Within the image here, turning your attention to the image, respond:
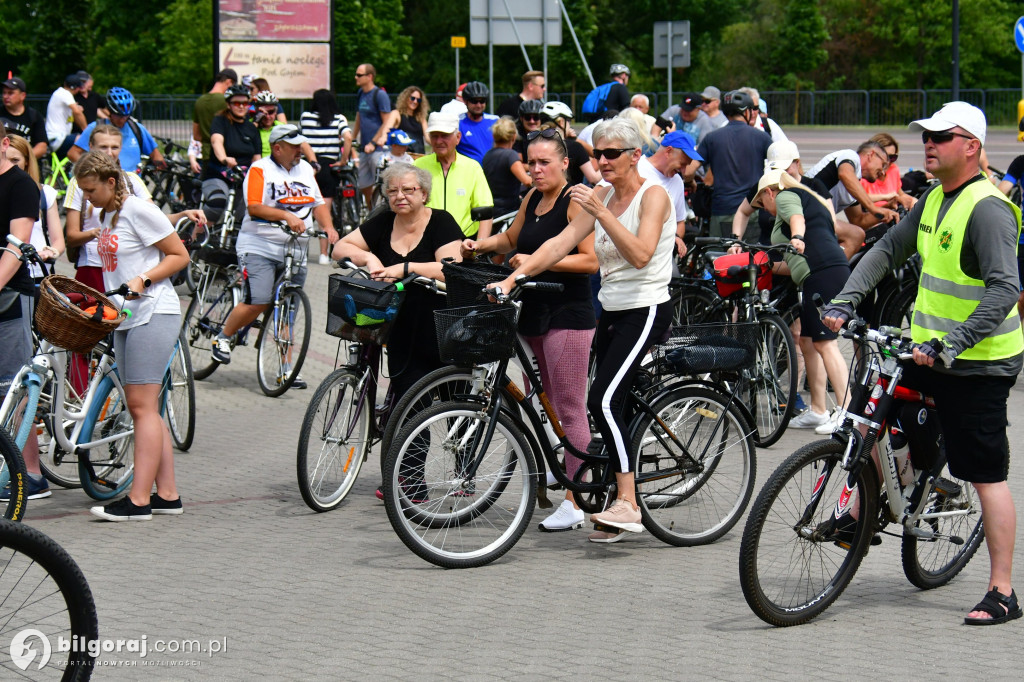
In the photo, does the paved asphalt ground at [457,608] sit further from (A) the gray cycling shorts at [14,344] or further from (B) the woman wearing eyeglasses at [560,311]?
(A) the gray cycling shorts at [14,344]

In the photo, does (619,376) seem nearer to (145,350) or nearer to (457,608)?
(457,608)

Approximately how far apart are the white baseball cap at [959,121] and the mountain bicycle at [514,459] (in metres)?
1.68

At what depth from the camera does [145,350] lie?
668cm

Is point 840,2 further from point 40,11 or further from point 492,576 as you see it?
point 492,576

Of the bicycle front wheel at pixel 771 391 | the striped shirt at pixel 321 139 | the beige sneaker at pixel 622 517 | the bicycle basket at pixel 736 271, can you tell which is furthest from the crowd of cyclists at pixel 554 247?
the striped shirt at pixel 321 139

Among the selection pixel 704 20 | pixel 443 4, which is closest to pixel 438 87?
pixel 443 4

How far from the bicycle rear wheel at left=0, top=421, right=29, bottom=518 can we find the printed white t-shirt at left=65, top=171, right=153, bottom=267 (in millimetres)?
1541

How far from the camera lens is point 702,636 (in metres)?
5.13

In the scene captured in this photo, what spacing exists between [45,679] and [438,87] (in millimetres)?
55448

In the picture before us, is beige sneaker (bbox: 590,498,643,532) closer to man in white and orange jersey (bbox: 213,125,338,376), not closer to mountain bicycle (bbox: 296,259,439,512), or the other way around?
mountain bicycle (bbox: 296,259,439,512)

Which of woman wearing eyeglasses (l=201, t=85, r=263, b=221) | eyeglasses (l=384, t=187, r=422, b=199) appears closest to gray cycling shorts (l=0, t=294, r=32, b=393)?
eyeglasses (l=384, t=187, r=422, b=199)

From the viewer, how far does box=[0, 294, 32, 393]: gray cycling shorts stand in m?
6.99

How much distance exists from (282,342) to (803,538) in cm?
571

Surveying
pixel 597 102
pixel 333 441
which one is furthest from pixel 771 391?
pixel 597 102
